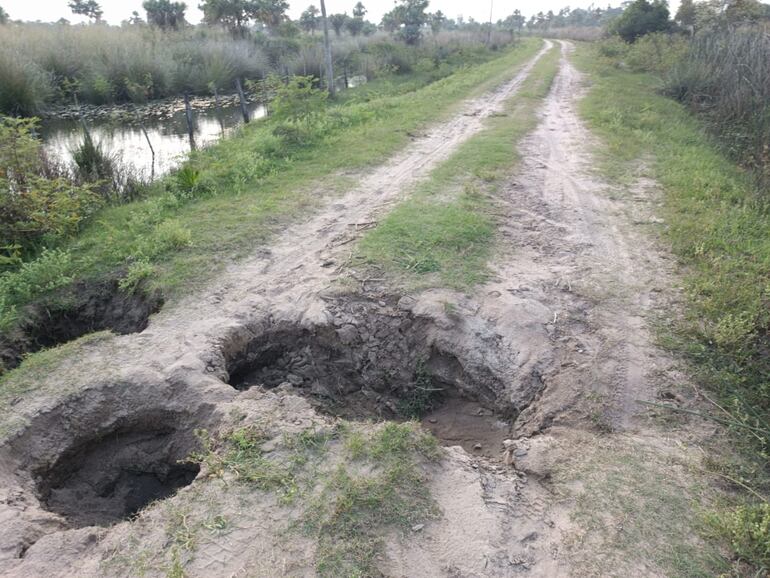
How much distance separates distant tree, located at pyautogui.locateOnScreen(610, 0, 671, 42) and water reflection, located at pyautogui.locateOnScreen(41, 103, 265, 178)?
68.3 feet

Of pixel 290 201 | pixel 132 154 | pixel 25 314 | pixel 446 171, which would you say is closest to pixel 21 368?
pixel 25 314

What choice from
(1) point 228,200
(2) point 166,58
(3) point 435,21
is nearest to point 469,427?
(1) point 228,200

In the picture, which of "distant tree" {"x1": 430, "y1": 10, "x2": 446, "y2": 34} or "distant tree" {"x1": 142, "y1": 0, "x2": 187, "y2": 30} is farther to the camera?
"distant tree" {"x1": 430, "y1": 10, "x2": 446, "y2": 34}

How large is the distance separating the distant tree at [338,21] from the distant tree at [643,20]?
982 inches

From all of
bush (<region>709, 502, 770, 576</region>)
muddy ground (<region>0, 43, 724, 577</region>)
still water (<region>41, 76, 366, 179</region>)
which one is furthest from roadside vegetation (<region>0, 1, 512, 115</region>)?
bush (<region>709, 502, 770, 576</region>)

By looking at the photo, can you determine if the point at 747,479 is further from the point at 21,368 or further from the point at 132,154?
the point at 132,154

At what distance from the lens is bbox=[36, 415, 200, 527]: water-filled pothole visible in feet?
13.4

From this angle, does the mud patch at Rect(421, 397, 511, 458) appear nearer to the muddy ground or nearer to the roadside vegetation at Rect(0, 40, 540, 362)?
the muddy ground

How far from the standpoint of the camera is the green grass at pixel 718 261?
3965 mm

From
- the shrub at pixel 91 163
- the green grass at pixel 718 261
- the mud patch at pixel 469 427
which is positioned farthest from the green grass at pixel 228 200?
the green grass at pixel 718 261

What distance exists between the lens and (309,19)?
146ft

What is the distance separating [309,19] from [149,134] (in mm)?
34288

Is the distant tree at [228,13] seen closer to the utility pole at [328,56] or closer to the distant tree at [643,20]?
the utility pole at [328,56]

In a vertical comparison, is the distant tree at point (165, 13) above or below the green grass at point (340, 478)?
above
